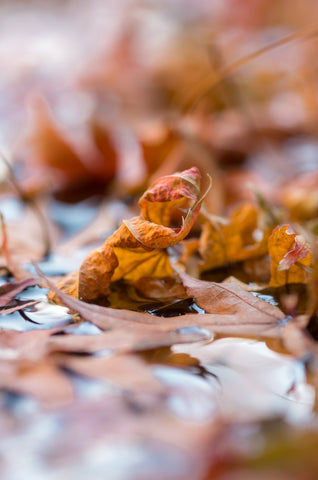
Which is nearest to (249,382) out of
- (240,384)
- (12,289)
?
(240,384)

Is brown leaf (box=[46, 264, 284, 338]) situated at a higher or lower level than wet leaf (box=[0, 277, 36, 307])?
lower

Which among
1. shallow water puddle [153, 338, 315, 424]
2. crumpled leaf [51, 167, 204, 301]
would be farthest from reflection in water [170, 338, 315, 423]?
crumpled leaf [51, 167, 204, 301]

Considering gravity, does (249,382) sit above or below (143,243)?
below

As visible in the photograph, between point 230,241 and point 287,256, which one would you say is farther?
point 230,241

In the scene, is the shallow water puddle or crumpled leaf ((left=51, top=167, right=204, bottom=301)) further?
crumpled leaf ((left=51, top=167, right=204, bottom=301))

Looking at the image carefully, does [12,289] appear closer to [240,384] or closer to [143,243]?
[143,243]

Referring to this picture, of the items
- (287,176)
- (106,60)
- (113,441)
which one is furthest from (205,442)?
(106,60)

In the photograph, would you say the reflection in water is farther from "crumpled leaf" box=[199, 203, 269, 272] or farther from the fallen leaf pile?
"crumpled leaf" box=[199, 203, 269, 272]
